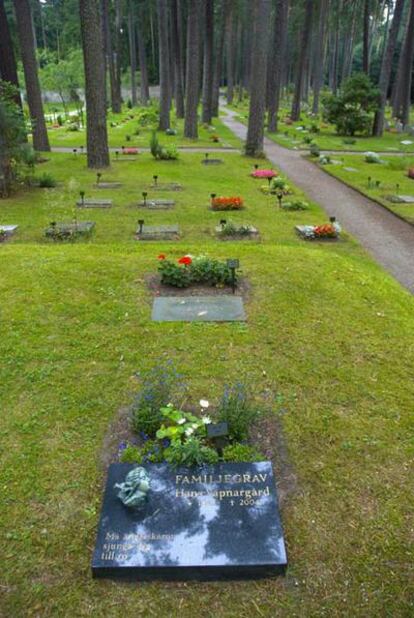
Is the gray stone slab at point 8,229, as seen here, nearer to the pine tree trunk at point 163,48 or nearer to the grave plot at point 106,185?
the grave plot at point 106,185

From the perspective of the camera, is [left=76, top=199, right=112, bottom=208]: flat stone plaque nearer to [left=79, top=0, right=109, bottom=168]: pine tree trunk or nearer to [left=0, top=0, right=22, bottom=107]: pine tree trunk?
[left=79, top=0, right=109, bottom=168]: pine tree trunk

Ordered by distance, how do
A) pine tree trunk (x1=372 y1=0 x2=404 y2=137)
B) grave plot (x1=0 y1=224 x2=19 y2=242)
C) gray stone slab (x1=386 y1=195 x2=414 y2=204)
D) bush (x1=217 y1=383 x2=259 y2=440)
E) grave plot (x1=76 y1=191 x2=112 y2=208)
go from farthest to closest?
pine tree trunk (x1=372 y1=0 x2=404 y2=137) → gray stone slab (x1=386 y1=195 x2=414 y2=204) → grave plot (x1=76 y1=191 x2=112 y2=208) → grave plot (x1=0 y1=224 x2=19 y2=242) → bush (x1=217 y1=383 x2=259 y2=440)

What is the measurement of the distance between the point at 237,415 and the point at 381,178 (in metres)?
15.9

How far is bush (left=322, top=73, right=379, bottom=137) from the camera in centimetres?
2916

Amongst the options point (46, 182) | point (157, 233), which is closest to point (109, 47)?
point (46, 182)

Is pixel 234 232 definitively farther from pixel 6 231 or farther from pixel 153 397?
pixel 153 397

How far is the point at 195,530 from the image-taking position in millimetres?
3465

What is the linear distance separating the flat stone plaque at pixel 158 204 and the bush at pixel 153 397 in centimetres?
833

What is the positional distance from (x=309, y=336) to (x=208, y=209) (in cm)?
752

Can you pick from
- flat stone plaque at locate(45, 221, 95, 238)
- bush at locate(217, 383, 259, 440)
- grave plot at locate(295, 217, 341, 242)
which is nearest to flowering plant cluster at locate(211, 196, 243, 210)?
grave plot at locate(295, 217, 341, 242)

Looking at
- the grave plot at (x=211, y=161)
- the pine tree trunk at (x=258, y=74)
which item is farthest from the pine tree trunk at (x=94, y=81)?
the pine tree trunk at (x=258, y=74)

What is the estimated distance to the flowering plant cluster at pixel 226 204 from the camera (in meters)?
12.9

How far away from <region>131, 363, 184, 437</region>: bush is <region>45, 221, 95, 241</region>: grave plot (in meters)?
5.74

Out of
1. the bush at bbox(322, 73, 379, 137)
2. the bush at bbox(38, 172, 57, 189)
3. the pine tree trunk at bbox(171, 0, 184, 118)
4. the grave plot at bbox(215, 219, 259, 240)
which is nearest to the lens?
the grave plot at bbox(215, 219, 259, 240)
